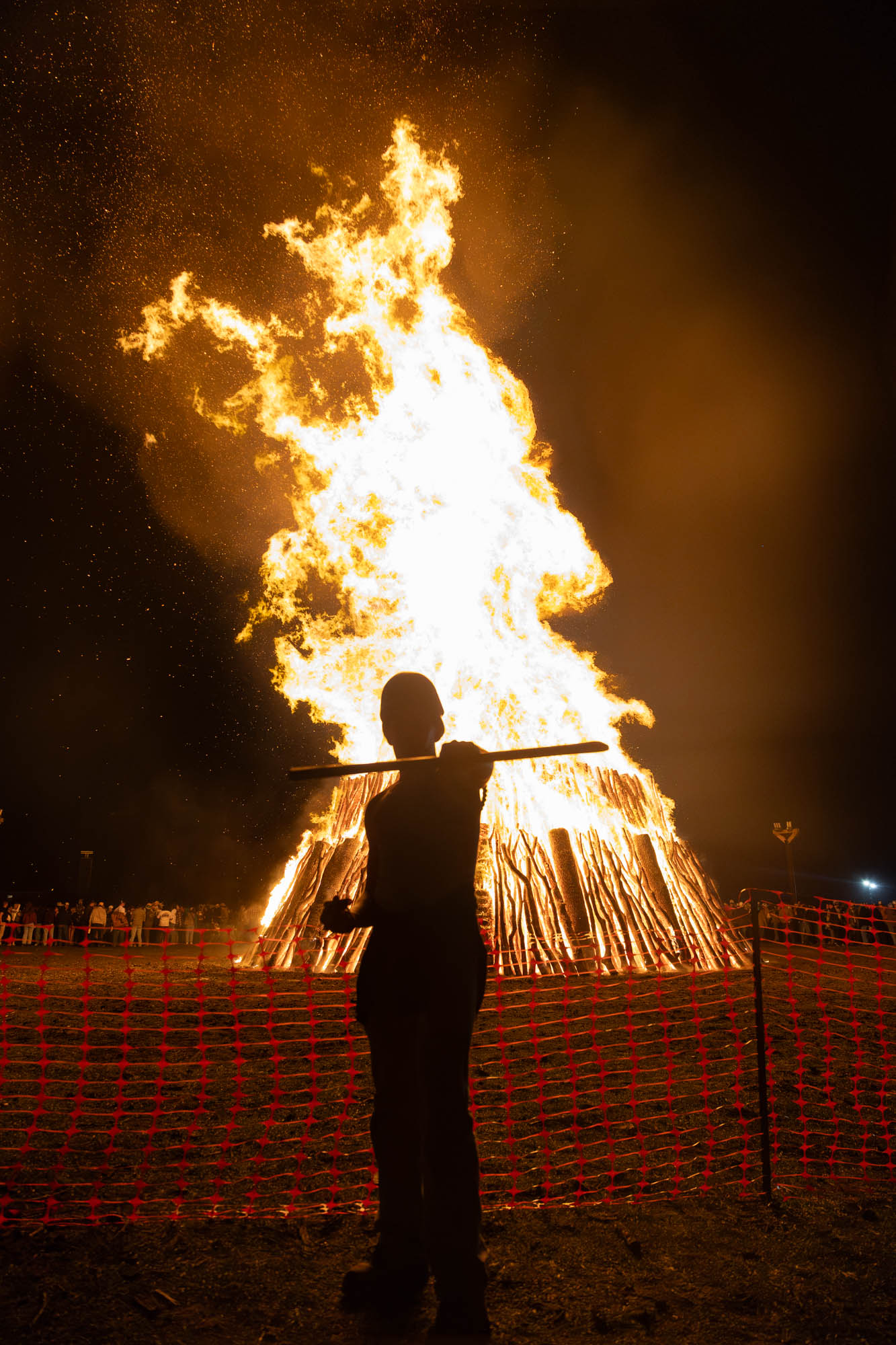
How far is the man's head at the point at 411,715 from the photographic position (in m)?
3.29

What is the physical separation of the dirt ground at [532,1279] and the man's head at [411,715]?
2.08 m

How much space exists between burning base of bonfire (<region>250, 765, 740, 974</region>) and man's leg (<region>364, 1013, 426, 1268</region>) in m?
9.50

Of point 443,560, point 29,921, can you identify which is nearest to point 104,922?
point 29,921

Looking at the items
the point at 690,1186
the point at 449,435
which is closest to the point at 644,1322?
the point at 690,1186

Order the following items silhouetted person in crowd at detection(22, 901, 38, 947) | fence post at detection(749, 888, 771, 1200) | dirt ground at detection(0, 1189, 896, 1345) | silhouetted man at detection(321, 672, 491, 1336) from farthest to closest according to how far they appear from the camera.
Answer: silhouetted person in crowd at detection(22, 901, 38, 947)
fence post at detection(749, 888, 771, 1200)
dirt ground at detection(0, 1189, 896, 1345)
silhouetted man at detection(321, 672, 491, 1336)

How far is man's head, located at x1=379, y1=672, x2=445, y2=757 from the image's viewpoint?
3.29m

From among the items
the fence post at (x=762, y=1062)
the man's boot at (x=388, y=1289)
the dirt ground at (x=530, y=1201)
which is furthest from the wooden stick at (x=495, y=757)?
the fence post at (x=762, y=1062)

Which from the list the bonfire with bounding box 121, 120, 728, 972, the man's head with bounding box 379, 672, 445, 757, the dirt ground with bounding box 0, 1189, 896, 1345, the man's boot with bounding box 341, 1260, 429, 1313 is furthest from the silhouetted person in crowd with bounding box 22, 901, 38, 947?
the man's head with bounding box 379, 672, 445, 757

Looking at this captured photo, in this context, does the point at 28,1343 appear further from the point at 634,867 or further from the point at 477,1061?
the point at 634,867

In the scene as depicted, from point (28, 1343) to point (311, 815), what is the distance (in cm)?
1784

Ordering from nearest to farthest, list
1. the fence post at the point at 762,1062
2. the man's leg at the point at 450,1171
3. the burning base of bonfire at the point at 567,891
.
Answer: the man's leg at the point at 450,1171
the fence post at the point at 762,1062
the burning base of bonfire at the point at 567,891

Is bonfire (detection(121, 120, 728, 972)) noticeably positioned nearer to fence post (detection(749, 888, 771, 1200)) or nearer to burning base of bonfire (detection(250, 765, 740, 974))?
burning base of bonfire (detection(250, 765, 740, 974))

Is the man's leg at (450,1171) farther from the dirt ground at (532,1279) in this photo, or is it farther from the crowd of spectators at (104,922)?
the crowd of spectators at (104,922)

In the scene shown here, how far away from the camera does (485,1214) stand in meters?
4.07
